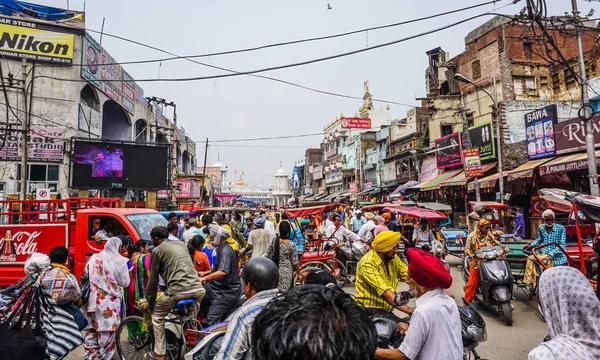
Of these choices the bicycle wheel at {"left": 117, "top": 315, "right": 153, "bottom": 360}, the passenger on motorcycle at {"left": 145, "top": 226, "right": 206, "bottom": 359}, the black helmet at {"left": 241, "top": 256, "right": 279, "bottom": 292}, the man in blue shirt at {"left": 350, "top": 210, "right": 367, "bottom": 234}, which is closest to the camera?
the black helmet at {"left": 241, "top": 256, "right": 279, "bottom": 292}

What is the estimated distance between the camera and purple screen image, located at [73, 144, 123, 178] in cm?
1969

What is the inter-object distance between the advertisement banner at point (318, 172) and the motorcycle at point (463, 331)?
190 ft

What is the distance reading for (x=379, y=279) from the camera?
3.41m

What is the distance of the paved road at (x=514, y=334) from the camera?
16.0 ft

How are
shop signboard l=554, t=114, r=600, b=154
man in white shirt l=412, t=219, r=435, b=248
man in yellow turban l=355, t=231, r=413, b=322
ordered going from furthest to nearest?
shop signboard l=554, t=114, r=600, b=154
man in white shirt l=412, t=219, r=435, b=248
man in yellow turban l=355, t=231, r=413, b=322

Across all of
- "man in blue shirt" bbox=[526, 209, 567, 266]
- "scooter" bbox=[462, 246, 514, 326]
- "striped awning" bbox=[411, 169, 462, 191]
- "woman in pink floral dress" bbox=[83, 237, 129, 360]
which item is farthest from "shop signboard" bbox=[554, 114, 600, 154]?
"woman in pink floral dress" bbox=[83, 237, 129, 360]

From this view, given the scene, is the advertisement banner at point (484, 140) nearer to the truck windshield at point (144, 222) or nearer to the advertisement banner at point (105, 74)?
the truck windshield at point (144, 222)

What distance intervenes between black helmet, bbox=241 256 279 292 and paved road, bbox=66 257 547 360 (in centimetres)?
388

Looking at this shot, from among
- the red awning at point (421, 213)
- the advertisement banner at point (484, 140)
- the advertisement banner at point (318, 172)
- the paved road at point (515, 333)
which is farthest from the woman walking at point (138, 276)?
the advertisement banner at point (318, 172)

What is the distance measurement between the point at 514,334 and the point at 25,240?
8687 millimetres

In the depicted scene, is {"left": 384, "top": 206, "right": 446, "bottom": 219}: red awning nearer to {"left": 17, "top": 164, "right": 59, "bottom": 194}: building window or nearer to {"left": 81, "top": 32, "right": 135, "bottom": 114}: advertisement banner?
{"left": 81, "top": 32, "right": 135, "bottom": 114}: advertisement banner

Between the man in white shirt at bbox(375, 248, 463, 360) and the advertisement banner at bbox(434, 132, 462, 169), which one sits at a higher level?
the advertisement banner at bbox(434, 132, 462, 169)

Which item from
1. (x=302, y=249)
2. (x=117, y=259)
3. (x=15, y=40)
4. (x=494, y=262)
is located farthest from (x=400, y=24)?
(x=15, y=40)

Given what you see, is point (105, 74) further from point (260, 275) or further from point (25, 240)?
point (260, 275)
